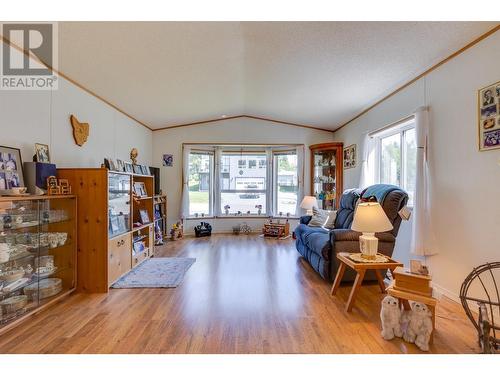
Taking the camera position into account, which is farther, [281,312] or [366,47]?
[366,47]

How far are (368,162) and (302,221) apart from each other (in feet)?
4.72

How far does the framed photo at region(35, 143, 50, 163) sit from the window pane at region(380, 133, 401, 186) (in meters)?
4.29

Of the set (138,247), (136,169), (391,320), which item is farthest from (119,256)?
(391,320)

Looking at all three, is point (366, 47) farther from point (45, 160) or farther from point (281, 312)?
point (45, 160)

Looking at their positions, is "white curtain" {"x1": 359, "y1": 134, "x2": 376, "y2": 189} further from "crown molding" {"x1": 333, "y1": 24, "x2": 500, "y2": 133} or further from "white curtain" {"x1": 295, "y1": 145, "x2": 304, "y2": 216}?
"white curtain" {"x1": 295, "y1": 145, "x2": 304, "y2": 216}

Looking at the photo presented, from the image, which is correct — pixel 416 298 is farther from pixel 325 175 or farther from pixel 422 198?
pixel 325 175

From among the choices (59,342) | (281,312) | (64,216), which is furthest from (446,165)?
(64,216)

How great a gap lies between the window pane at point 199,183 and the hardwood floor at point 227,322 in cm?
286

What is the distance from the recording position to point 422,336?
5.56 ft

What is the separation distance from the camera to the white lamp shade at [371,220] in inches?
86.7

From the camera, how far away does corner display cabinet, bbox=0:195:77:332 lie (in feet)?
6.54

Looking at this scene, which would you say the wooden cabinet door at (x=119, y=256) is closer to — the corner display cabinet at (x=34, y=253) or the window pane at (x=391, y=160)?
the corner display cabinet at (x=34, y=253)

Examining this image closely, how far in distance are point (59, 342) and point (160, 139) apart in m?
4.47

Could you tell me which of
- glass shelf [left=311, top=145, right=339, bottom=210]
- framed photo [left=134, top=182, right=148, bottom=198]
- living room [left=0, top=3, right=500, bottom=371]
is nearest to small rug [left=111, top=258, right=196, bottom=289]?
living room [left=0, top=3, right=500, bottom=371]
